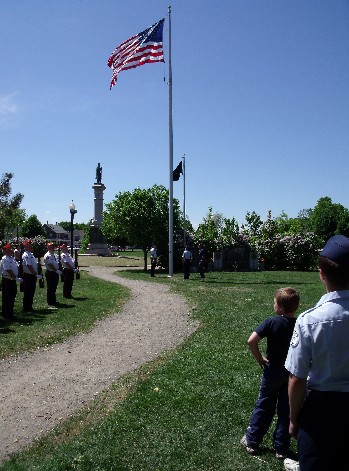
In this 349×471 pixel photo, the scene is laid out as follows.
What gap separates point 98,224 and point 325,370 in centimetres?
5002

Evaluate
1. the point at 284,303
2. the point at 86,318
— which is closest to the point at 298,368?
the point at 284,303

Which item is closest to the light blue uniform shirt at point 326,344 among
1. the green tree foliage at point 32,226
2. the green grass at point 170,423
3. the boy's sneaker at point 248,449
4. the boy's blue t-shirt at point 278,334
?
the boy's blue t-shirt at point 278,334

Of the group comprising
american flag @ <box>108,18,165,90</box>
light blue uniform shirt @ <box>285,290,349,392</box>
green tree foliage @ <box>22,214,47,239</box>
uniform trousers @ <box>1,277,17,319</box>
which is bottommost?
uniform trousers @ <box>1,277,17,319</box>

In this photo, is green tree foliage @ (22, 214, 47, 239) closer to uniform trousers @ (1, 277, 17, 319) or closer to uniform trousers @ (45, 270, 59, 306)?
uniform trousers @ (45, 270, 59, 306)

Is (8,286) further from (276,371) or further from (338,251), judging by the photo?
(338,251)

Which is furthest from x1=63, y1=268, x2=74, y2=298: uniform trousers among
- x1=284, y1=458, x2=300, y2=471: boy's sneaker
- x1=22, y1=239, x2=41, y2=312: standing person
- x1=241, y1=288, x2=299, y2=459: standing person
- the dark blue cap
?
the dark blue cap

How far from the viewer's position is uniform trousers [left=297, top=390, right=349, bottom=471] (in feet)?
8.88

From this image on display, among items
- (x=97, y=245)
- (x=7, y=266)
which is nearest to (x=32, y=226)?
(x=97, y=245)

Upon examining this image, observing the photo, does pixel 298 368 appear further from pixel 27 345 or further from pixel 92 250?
pixel 92 250

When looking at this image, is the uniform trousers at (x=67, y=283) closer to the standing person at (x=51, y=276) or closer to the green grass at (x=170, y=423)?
the standing person at (x=51, y=276)

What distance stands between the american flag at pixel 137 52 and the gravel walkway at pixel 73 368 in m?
12.5

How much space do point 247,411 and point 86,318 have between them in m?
7.40

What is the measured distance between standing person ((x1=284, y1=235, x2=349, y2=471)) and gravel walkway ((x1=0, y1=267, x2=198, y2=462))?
3133 millimetres

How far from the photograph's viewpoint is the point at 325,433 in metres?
2.72
